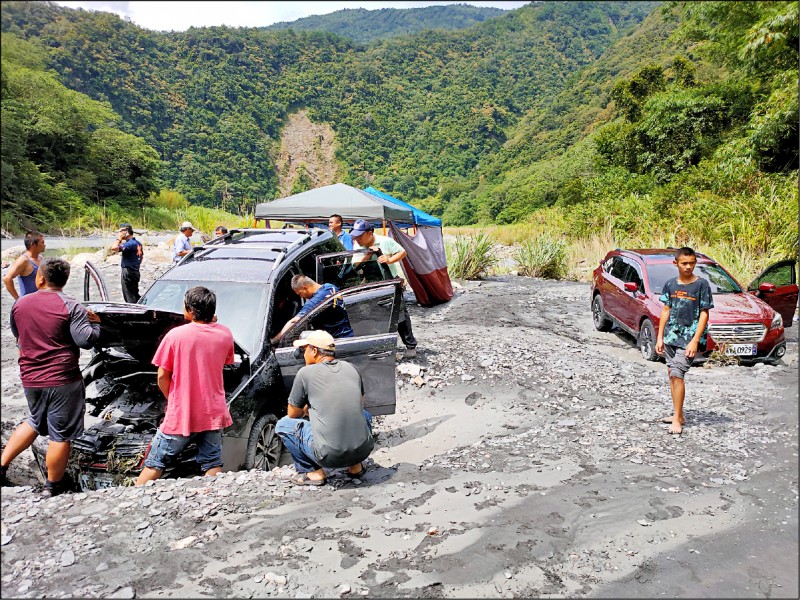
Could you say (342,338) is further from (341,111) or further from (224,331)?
(341,111)

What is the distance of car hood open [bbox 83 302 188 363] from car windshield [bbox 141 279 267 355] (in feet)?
1.85

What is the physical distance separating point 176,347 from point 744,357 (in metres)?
A: 8.22

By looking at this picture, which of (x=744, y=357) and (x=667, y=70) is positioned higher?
(x=667, y=70)

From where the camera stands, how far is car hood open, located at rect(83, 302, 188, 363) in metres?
4.85

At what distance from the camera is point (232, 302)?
5957 millimetres

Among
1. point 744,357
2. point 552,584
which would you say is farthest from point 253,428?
point 744,357

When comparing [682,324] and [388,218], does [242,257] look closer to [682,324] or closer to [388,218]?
[682,324]

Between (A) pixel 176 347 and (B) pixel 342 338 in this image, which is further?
(B) pixel 342 338

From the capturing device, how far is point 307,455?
472 cm

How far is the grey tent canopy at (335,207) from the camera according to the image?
11.8 m

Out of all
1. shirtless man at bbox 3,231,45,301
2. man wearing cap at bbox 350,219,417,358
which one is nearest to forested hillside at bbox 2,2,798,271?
shirtless man at bbox 3,231,45,301

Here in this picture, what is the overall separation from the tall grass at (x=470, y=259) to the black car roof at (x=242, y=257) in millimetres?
10944

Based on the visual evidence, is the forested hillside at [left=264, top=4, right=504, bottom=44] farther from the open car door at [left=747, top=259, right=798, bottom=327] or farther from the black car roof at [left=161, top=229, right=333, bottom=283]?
the black car roof at [left=161, top=229, right=333, bottom=283]

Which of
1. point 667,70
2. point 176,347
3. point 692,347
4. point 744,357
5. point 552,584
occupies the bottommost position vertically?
point 744,357
